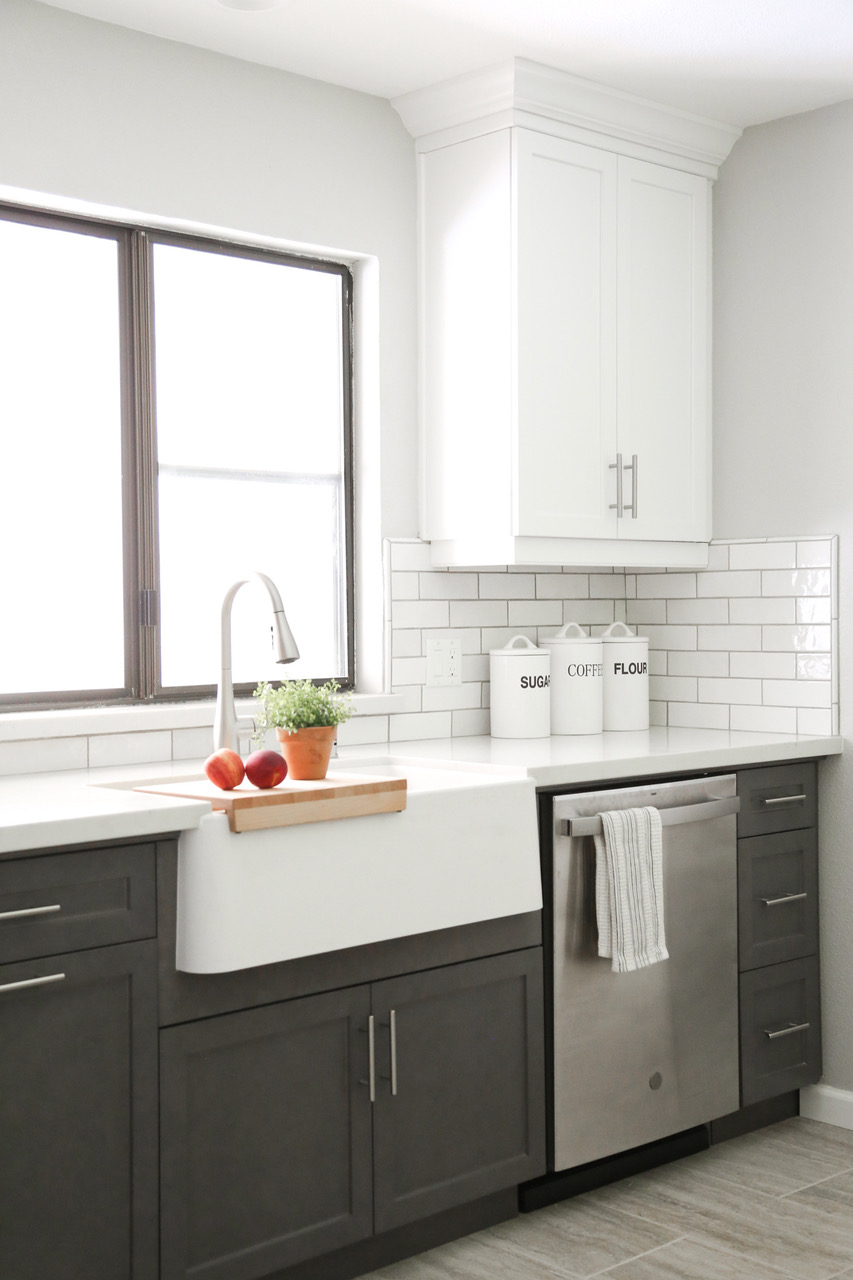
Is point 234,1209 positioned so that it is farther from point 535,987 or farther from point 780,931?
point 780,931

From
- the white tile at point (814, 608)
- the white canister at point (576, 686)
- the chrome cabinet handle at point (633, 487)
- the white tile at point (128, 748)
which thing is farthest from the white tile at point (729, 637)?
the white tile at point (128, 748)

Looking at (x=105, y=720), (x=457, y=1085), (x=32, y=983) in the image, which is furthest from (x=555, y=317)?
(x=32, y=983)

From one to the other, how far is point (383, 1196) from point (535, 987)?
1.70 ft

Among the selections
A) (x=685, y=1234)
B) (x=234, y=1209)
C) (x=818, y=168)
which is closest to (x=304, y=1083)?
(x=234, y=1209)

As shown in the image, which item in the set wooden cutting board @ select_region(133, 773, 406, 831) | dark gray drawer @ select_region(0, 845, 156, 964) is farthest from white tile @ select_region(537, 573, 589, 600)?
dark gray drawer @ select_region(0, 845, 156, 964)

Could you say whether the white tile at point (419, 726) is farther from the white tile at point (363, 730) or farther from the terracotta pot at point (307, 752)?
the terracotta pot at point (307, 752)

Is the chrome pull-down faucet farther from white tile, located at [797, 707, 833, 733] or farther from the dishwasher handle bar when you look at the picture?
white tile, located at [797, 707, 833, 733]

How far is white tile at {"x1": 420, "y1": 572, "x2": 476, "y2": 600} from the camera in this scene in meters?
3.52

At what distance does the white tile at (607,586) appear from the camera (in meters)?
3.93

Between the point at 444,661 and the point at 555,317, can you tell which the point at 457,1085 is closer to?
the point at 444,661

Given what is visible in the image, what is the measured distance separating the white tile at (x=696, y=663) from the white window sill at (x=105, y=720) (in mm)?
1299

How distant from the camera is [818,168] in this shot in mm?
3514

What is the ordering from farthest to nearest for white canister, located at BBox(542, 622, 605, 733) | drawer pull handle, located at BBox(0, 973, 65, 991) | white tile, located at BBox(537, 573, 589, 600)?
white tile, located at BBox(537, 573, 589, 600) → white canister, located at BBox(542, 622, 605, 733) → drawer pull handle, located at BBox(0, 973, 65, 991)

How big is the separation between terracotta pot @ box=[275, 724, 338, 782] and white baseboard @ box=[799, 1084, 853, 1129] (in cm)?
169
